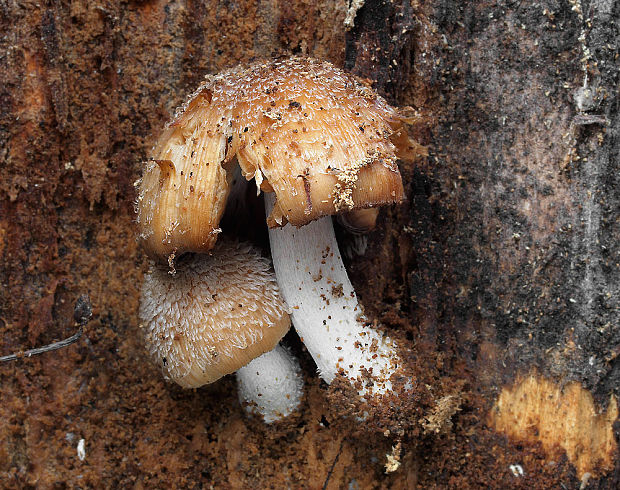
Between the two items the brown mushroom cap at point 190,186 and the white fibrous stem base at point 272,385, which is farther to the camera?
the white fibrous stem base at point 272,385

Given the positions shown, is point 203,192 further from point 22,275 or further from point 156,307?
point 22,275

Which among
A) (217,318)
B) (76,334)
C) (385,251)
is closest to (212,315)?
(217,318)

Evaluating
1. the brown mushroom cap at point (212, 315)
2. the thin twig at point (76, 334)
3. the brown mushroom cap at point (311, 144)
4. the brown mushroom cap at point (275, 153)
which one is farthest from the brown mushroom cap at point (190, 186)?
the thin twig at point (76, 334)

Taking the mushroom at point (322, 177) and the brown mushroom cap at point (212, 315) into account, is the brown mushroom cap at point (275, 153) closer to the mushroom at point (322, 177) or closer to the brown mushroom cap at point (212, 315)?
the mushroom at point (322, 177)

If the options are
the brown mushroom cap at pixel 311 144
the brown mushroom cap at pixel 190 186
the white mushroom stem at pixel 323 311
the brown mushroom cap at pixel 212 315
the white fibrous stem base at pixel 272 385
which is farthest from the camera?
the white fibrous stem base at pixel 272 385

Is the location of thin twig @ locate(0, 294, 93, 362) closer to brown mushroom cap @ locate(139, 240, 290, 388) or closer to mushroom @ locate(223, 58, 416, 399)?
brown mushroom cap @ locate(139, 240, 290, 388)

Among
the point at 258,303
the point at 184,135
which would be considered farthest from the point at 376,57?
the point at 258,303

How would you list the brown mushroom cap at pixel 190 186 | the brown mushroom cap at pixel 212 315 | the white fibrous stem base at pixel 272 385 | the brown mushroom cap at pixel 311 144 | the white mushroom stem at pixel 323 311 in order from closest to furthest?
1. the brown mushroom cap at pixel 311 144
2. the brown mushroom cap at pixel 190 186
3. the brown mushroom cap at pixel 212 315
4. the white mushroom stem at pixel 323 311
5. the white fibrous stem base at pixel 272 385
